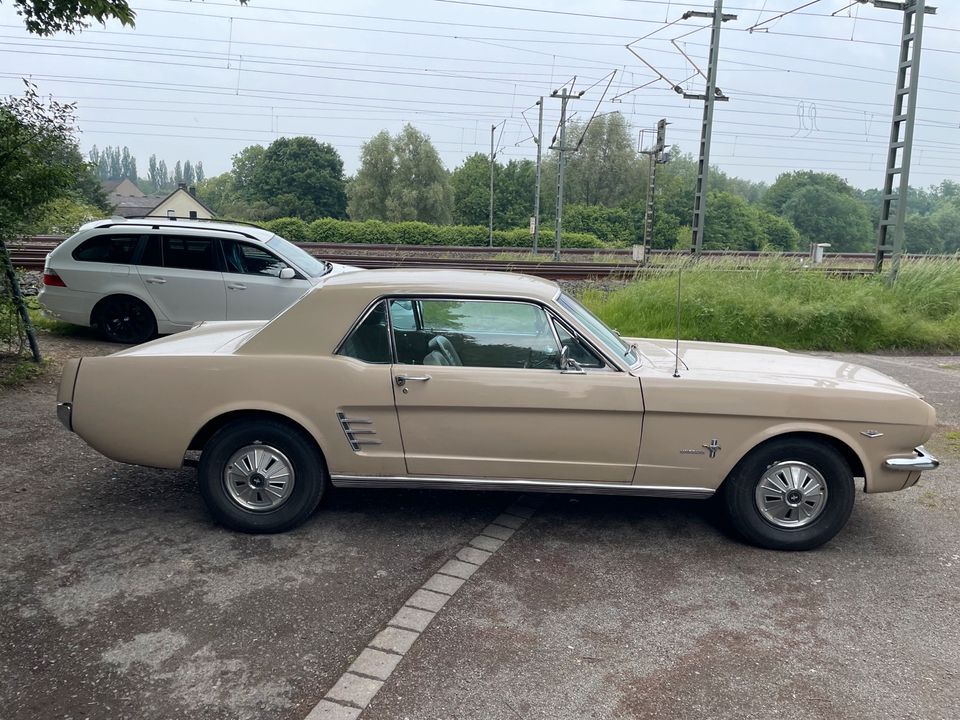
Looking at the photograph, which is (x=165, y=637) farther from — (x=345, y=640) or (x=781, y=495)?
(x=781, y=495)

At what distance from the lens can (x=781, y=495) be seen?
14.9ft

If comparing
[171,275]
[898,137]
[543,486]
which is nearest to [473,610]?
[543,486]

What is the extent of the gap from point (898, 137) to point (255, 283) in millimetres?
13066

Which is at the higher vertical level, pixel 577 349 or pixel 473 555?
pixel 577 349

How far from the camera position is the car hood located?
4562mm

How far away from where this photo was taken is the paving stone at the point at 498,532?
4734mm

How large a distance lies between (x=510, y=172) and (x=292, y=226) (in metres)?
30.5

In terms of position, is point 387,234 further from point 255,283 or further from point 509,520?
point 509,520

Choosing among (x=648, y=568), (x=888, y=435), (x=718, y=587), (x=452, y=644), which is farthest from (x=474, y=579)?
(x=888, y=435)

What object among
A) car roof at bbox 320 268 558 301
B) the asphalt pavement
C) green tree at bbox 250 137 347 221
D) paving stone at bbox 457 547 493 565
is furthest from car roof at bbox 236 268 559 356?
green tree at bbox 250 137 347 221

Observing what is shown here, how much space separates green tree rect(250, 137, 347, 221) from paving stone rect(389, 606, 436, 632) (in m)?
68.4

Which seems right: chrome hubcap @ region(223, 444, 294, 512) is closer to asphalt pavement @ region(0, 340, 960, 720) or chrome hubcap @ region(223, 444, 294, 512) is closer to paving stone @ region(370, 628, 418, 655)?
asphalt pavement @ region(0, 340, 960, 720)

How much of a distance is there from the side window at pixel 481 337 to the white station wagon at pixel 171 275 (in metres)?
5.90

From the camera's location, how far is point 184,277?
1015 cm
